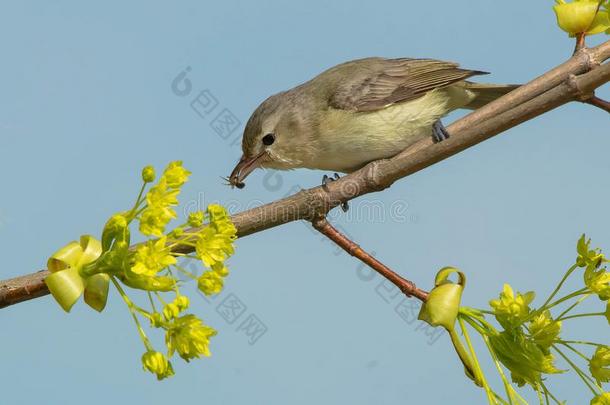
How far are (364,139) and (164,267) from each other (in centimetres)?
379

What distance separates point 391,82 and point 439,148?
11.5 feet

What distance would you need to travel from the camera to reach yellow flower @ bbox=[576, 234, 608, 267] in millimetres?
2955

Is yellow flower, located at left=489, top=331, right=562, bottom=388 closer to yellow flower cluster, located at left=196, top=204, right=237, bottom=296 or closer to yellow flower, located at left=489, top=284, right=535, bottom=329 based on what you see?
yellow flower, located at left=489, top=284, right=535, bottom=329

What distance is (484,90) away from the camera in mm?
6469

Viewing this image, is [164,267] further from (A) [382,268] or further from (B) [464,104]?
(B) [464,104]

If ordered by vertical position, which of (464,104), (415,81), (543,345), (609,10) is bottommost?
(543,345)

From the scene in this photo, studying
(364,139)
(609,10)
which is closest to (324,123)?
(364,139)

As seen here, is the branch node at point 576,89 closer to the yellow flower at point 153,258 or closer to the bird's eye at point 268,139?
the yellow flower at point 153,258

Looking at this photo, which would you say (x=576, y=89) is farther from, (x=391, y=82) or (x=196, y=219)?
(x=391, y=82)

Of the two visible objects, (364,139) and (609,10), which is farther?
(364,139)

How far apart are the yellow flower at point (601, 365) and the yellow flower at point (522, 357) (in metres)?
0.13

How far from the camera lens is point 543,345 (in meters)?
3.05

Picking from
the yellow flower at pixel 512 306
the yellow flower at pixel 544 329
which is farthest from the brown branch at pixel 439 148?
the yellow flower at pixel 544 329

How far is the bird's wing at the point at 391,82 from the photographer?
6301 millimetres
